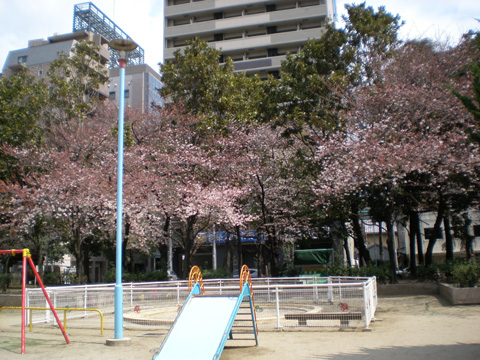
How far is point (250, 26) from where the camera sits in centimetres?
5597

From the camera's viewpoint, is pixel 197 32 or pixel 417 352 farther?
pixel 197 32

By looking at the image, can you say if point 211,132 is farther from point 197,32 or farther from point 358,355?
point 197,32

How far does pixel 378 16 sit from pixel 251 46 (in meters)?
→ 33.8

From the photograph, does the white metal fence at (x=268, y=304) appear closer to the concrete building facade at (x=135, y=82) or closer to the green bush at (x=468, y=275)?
the green bush at (x=468, y=275)

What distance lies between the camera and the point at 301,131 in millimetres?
24125

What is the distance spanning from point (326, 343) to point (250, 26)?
171ft

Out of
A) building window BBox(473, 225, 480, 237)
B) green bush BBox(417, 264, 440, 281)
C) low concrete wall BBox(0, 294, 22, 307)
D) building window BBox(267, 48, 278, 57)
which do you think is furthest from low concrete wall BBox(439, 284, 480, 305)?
building window BBox(267, 48, 278, 57)

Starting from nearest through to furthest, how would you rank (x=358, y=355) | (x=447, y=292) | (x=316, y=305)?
(x=358, y=355) < (x=316, y=305) < (x=447, y=292)

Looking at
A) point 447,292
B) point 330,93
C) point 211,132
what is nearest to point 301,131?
point 330,93

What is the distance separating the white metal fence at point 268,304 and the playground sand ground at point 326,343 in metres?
0.46

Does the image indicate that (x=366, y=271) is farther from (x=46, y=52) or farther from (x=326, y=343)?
(x=46, y=52)

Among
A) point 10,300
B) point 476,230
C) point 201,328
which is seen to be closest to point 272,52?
point 476,230

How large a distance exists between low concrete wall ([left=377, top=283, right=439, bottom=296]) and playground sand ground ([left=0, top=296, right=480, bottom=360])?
5.33 meters

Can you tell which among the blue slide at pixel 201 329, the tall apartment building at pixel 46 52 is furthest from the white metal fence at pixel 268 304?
the tall apartment building at pixel 46 52
